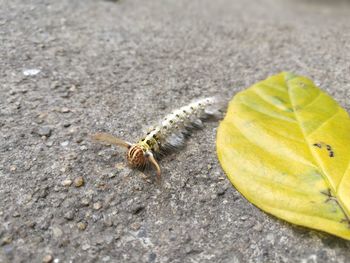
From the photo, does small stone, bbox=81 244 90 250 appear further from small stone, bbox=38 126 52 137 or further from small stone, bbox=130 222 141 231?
small stone, bbox=38 126 52 137

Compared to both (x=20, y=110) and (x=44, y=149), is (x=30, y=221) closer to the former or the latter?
(x=44, y=149)

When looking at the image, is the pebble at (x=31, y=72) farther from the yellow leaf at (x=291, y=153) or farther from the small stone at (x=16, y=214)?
the yellow leaf at (x=291, y=153)

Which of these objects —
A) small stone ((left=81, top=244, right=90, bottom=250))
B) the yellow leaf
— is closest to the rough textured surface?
small stone ((left=81, top=244, right=90, bottom=250))

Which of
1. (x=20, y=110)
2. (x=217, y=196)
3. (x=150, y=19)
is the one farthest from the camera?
(x=150, y=19)

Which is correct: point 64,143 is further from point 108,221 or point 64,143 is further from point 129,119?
point 108,221

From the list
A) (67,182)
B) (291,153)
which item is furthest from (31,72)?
(291,153)

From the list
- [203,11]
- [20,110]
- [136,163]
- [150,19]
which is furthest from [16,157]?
[203,11]

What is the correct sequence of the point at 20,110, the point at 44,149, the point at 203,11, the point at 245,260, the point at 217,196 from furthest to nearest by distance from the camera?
1. the point at 203,11
2. the point at 20,110
3. the point at 44,149
4. the point at 217,196
5. the point at 245,260
